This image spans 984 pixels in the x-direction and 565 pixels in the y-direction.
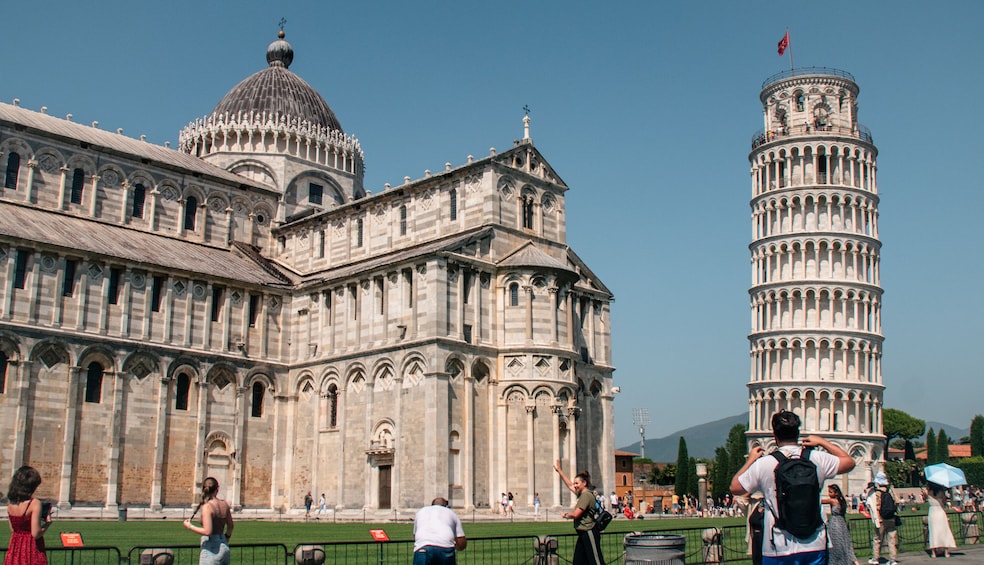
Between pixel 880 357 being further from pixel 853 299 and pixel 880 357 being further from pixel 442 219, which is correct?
pixel 442 219

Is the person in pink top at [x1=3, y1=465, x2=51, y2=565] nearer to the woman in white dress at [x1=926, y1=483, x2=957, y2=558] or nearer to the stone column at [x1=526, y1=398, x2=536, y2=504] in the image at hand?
the woman in white dress at [x1=926, y1=483, x2=957, y2=558]

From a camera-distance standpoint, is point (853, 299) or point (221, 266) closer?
point (221, 266)

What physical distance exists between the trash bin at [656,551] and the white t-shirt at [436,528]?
2.37 m

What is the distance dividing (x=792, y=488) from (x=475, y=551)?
13.5 meters

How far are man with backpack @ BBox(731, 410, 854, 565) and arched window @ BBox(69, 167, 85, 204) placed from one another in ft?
154

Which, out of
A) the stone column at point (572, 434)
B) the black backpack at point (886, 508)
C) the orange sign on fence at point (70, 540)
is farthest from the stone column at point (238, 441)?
the black backpack at point (886, 508)

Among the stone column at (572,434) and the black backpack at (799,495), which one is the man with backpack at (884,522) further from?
the stone column at (572,434)

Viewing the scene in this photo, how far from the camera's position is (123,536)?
90.0 feet

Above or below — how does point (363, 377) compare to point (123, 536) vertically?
above

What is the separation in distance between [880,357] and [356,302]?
48772mm

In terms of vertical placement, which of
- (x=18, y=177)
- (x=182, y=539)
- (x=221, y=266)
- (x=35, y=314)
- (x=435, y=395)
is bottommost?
(x=182, y=539)

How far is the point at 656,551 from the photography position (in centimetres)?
1353

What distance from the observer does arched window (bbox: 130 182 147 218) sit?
170ft

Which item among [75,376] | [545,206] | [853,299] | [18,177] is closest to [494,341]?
[545,206]
